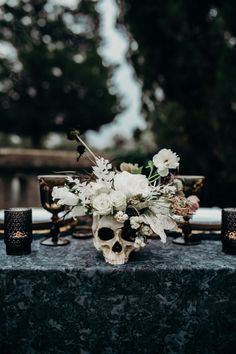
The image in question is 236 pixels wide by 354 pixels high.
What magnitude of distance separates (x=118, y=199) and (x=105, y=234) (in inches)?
7.5

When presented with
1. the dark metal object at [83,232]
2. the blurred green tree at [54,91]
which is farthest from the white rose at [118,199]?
the blurred green tree at [54,91]

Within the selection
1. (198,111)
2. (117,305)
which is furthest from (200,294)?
(198,111)

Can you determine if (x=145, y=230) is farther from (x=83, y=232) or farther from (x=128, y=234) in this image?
(x=83, y=232)

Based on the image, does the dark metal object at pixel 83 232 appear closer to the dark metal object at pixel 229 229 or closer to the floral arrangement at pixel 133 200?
the floral arrangement at pixel 133 200

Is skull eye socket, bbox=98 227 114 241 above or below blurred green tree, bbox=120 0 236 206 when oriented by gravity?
below

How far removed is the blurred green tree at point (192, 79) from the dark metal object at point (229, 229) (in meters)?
3.11

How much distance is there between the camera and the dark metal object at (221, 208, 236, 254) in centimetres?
167

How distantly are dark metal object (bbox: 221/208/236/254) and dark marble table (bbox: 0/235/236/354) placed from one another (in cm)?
21

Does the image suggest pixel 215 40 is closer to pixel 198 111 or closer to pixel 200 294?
pixel 198 111

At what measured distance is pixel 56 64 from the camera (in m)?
22.4

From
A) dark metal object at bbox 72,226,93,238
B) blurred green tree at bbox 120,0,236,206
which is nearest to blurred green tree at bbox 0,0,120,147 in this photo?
blurred green tree at bbox 120,0,236,206

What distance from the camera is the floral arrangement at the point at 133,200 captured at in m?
1.49

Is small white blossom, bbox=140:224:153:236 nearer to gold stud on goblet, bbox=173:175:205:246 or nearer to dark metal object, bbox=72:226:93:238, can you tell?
gold stud on goblet, bbox=173:175:205:246

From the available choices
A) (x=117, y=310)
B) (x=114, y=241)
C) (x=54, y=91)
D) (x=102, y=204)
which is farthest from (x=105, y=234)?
Answer: (x=54, y=91)
